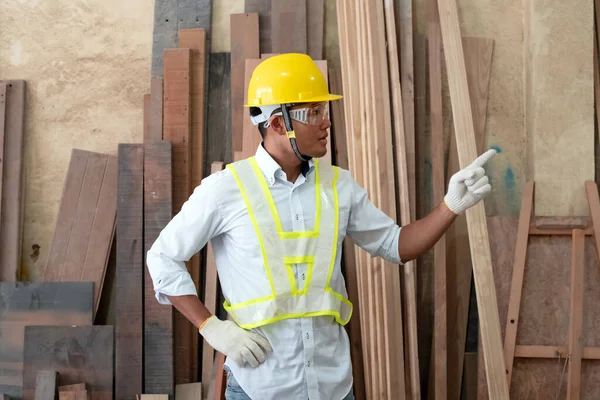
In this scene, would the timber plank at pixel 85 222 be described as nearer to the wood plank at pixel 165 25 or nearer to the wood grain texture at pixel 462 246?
the wood plank at pixel 165 25

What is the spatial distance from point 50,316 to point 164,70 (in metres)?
1.44

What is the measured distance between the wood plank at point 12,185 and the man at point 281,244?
2043mm

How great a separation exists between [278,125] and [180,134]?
167 centimetres

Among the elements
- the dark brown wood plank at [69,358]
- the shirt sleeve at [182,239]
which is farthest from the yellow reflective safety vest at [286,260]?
the dark brown wood plank at [69,358]

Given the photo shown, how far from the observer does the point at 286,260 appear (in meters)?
2.45

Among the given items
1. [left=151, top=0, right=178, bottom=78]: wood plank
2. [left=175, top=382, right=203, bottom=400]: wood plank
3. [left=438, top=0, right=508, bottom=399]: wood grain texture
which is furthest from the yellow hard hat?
[left=175, top=382, right=203, bottom=400]: wood plank

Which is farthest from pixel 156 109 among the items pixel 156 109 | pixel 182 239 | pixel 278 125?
pixel 182 239

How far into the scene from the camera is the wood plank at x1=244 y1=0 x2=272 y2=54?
13.9 feet

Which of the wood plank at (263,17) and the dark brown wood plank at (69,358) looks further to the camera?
the wood plank at (263,17)

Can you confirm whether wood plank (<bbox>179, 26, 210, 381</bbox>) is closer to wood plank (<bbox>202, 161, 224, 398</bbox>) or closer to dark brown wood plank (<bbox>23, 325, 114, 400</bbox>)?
wood plank (<bbox>202, 161, 224, 398</bbox>)

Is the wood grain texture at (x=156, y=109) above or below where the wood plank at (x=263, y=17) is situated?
below

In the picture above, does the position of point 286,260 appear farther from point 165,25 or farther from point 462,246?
point 165,25

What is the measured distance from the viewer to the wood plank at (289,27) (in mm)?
4125

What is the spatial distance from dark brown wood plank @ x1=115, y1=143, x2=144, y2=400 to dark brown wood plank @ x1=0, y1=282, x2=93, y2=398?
20 centimetres
